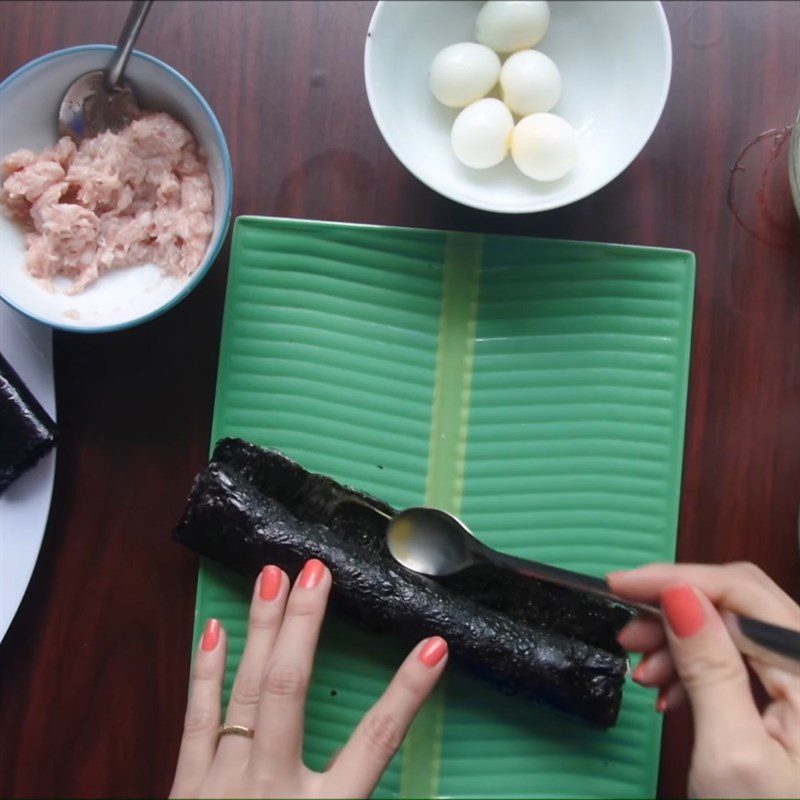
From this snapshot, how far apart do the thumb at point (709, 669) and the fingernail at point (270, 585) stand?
13.8 inches

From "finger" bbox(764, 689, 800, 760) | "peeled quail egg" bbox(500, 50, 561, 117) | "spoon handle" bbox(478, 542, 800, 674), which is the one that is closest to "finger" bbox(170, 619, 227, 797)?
"spoon handle" bbox(478, 542, 800, 674)

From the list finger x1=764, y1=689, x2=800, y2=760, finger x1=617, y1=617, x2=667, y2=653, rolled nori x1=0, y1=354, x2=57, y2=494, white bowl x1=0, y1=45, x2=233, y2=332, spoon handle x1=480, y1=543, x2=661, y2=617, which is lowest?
finger x1=764, y1=689, x2=800, y2=760

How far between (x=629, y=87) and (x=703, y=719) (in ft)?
1.89

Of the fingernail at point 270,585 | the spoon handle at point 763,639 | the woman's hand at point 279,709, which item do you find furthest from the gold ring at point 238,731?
the spoon handle at point 763,639

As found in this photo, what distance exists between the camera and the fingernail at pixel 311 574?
2.44ft

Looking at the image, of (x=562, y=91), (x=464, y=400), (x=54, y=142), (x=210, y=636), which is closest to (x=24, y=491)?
(x=210, y=636)

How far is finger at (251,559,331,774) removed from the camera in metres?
0.69

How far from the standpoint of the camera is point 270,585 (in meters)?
0.75

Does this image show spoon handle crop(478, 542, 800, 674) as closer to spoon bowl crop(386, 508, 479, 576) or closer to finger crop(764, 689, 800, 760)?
finger crop(764, 689, 800, 760)

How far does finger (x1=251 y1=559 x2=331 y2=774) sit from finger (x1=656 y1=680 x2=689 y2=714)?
1.08 ft

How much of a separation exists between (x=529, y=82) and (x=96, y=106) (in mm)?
413

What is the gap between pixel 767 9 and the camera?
2.70 feet

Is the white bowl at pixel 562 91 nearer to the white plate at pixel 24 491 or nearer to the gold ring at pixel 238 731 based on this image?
the white plate at pixel 24 491

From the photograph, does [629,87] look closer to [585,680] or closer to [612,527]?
[612,527]
